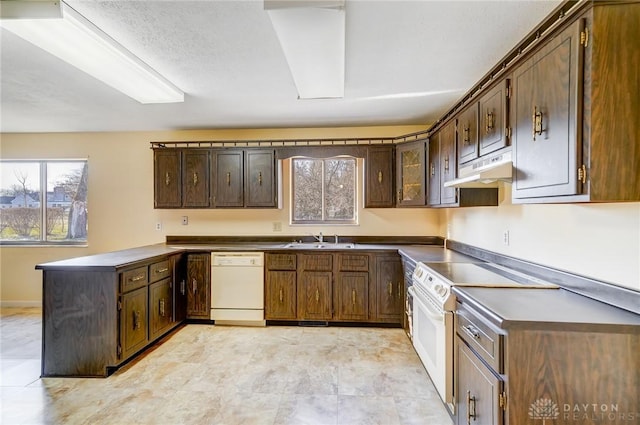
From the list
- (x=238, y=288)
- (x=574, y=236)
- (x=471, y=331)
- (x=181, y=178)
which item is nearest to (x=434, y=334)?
(x=471, y=331)

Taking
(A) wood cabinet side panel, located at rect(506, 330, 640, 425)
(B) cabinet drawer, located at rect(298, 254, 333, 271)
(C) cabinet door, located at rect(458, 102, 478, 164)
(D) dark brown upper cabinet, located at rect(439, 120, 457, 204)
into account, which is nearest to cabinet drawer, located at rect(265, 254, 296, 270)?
(B) cabinet drawer, located at rect(298, 254, 333, 271)

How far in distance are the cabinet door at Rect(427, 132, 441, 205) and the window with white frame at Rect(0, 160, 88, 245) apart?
4657mm

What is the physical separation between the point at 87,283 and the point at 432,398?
9.41ft

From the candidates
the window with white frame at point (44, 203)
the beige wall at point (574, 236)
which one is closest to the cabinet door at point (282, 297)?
the beige wall at point (574, 236)

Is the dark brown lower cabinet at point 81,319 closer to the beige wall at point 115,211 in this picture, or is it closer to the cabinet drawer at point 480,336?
the beige wall at point 115,211

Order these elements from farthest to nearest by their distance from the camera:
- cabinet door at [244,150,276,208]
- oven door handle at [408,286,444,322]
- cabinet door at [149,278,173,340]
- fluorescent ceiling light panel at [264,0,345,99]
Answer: cabinet door at [244,150,276,208], cabinet door at [149,278,173,340], oven door handle at [408,286,444,322], fluorescent ceiling light panel at [264,0,345,99]

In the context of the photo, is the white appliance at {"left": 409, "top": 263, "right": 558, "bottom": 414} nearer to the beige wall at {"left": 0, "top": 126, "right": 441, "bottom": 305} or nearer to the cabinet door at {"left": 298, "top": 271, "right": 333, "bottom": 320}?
the cabinet door at {"left": 298, "top": 271, "right": 333, "bottom": 320}

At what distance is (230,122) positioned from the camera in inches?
155

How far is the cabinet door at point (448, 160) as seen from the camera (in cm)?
273

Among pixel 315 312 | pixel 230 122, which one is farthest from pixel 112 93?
pixel 315 312

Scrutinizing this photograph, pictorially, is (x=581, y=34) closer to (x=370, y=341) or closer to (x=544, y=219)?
(x=544, y=219)

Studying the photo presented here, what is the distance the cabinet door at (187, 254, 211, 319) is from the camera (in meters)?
3.69

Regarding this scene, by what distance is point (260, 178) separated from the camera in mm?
3916

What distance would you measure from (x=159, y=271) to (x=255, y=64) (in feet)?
7.50
